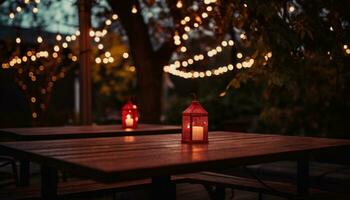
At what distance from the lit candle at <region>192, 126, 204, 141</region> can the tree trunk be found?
9.50ft

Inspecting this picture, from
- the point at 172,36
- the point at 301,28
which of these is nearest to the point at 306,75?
the point at 172,36

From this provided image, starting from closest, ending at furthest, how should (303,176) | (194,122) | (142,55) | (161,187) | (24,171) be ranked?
1. (161,187)
2. (194,122)
3. (303,176)
4. (24,171)
5. (142,55)

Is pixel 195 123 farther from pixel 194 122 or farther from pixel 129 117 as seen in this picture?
pixel 129 117

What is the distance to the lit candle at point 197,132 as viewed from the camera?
314 cm

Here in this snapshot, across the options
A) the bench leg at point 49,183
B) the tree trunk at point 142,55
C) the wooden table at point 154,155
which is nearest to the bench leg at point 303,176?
the wooden table at point 154,155

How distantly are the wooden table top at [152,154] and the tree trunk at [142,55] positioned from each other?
2.62 meters

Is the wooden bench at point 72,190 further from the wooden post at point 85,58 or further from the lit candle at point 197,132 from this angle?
the wooden post at point 85,58

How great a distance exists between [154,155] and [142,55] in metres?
3.53

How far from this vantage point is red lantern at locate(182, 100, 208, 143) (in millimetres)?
3076

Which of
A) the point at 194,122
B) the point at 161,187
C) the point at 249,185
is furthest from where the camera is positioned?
the point at 249,185

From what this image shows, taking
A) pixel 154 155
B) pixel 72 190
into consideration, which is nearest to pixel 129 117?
pixel 72 190

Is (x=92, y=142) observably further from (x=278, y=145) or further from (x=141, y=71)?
(x=141, y=71)

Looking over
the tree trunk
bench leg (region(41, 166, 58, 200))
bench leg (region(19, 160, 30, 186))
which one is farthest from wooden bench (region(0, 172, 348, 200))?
the tree trunk

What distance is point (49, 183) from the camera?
2949mm
